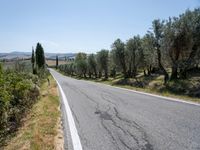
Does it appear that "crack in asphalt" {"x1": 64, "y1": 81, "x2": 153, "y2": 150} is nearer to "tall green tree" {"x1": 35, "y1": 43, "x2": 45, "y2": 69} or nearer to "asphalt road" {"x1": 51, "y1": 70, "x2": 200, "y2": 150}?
"asphalt road" {"x1": 51, "y1": 70, "x2": 200, "y2": 150}

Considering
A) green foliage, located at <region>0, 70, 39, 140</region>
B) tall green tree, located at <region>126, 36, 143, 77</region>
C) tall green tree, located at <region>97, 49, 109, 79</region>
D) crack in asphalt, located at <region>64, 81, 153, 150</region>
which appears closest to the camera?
crack in asphalt, located at <region>64, 81, 153, 150</region>

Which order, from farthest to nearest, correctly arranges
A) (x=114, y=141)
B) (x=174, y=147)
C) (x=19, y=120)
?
(x=19, y=120) → (x=114, y=141) → (x=174, y=147)

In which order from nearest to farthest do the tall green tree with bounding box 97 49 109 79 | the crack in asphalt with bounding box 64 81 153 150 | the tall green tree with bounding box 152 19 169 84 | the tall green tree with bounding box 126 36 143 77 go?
the crack in asphalt with bounding box 64 81 153 150 < the tall green tree with bounding box 152 19 169 84 < the tall green tree with bounding box 126 36 143 77 < the tall green tree with bounding box 97 49 109 79

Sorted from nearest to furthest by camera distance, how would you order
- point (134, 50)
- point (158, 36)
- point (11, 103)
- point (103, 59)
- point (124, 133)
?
point (124, 133), point (11, 103), point (158, 36), point (134, 50), point (103, 59)

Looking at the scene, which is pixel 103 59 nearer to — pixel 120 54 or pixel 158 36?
pixel 120 54

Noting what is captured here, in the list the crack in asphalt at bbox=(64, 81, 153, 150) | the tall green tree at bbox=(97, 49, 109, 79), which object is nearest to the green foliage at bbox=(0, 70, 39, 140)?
the crack in asphalt at bbox=(64, 81, 153, 150)

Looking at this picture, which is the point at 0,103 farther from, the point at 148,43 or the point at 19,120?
the point at 148,43

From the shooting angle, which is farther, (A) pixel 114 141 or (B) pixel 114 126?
(B) pixel 114 126

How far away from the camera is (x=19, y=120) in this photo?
10234 mm

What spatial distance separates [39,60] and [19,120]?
219ft

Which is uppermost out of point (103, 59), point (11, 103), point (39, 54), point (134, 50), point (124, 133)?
point (134, 50)

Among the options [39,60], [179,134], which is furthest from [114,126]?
[39,60]

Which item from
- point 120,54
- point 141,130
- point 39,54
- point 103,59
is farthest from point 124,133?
point 39,54

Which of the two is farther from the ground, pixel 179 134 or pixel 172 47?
pixel 172 47
